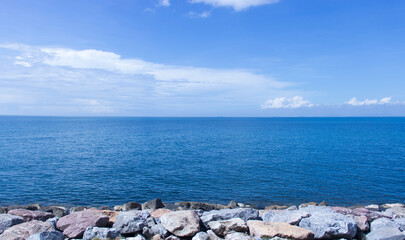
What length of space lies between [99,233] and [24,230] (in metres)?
4.25

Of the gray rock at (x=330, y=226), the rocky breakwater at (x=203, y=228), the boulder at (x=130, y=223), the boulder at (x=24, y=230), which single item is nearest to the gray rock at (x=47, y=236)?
the rocky breakwater at (x=203, y=228)

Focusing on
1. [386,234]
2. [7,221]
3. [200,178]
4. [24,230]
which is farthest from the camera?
[200,178]

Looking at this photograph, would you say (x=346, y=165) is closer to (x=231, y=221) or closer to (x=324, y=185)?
(x=324, y=185)

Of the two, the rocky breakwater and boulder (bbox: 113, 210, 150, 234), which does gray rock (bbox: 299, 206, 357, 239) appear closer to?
the rocky breakwater

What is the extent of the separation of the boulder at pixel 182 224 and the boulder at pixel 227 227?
1.05 m

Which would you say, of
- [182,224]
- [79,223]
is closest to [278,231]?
[182,224]

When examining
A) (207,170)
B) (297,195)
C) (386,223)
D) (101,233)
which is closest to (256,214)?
(386,223)

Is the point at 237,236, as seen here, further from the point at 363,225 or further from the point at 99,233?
the point at 363,225

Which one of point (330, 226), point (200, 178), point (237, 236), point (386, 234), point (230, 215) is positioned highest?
point (330, 226)

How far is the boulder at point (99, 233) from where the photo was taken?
15.5 metres

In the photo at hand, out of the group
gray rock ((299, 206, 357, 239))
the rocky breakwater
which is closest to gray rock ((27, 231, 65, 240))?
the rocky breakwater

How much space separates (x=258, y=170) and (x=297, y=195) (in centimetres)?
1344

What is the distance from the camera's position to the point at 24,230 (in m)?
16.0

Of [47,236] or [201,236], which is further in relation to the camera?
[201,236]
